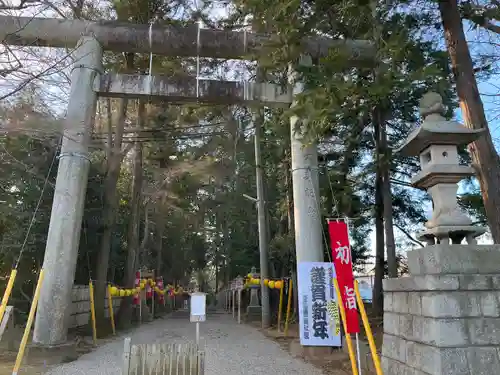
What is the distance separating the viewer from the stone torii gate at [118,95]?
312 inches

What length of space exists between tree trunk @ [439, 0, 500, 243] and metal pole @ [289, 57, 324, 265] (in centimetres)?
290

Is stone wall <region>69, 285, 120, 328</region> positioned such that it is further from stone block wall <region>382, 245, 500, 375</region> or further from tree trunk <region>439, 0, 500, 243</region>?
tree trunk <region>439, 0, 500, 243</region>

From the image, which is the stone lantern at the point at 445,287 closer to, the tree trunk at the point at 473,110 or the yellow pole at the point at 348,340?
the yellow pole at the point at 348,340

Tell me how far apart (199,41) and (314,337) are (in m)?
6.71

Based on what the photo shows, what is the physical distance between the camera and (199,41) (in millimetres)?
9164

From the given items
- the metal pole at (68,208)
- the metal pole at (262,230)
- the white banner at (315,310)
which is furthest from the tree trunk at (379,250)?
the metal pole at (68,208)

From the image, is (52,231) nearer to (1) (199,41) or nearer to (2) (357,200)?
(1) (199,41)

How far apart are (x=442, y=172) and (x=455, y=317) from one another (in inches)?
60.7

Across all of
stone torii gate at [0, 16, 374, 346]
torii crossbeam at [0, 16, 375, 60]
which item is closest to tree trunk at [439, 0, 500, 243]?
stone torii gate at [0, 16, 374, 346]

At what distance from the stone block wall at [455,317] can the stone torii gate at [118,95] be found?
4.26 m

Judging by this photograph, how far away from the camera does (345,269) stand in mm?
5918

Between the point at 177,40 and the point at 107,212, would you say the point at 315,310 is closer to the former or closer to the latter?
the point at 177,40

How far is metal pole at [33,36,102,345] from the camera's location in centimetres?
775

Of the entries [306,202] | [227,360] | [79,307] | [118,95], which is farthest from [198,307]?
[79,307]
